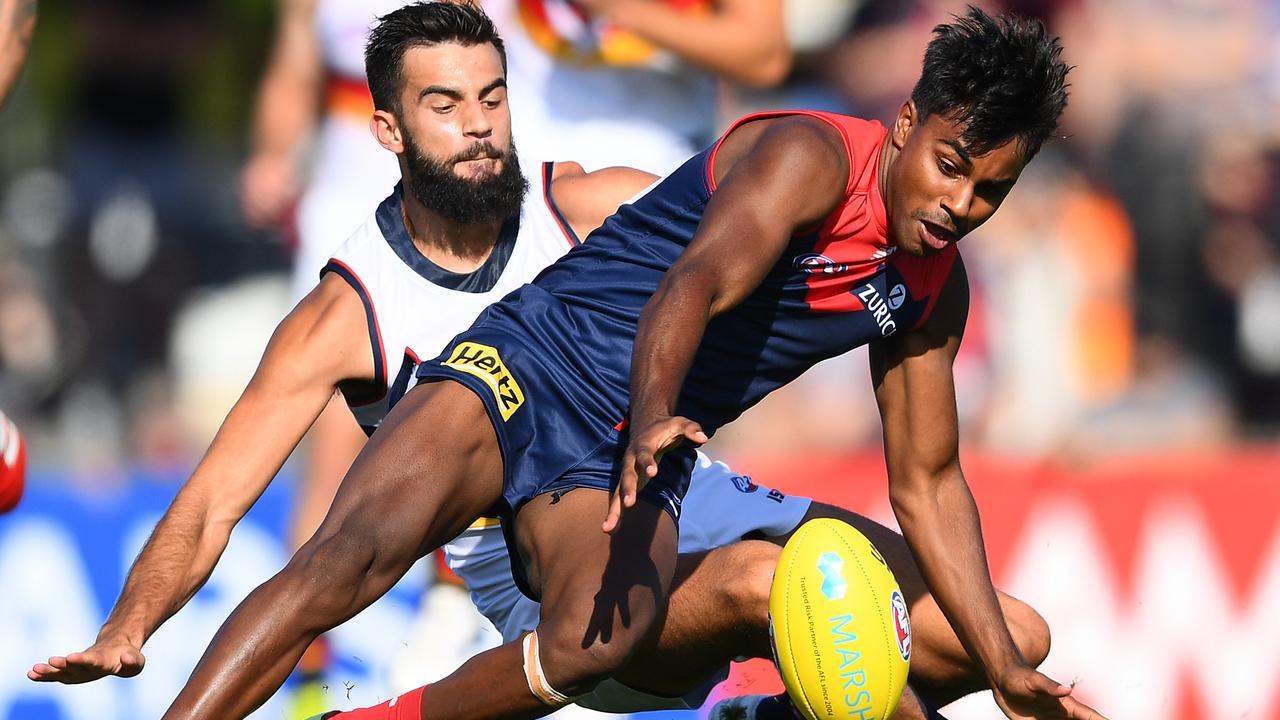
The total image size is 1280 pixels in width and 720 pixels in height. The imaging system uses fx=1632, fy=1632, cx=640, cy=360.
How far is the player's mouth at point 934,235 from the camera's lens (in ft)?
12.9

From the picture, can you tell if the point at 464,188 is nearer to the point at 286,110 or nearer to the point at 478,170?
the point at 478,170

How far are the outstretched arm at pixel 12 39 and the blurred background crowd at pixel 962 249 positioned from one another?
6.98 ft

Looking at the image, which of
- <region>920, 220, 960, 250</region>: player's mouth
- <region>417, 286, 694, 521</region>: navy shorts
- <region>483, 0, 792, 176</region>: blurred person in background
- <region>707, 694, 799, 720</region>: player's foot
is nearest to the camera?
<region>920, 220, 960, 250</region>: player's mouth

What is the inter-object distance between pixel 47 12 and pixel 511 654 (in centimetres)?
745

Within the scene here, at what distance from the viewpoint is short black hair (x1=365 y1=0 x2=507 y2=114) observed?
187 inches

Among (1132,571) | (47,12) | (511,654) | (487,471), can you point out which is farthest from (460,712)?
(47,12)

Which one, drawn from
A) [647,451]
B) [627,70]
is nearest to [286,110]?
[627,70]

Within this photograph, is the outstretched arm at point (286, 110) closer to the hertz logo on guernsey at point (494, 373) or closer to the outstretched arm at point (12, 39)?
the outstretched arm at point (12, 39)

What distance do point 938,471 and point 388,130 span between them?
6.23 ft

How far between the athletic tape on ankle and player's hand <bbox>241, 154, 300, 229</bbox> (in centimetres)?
350

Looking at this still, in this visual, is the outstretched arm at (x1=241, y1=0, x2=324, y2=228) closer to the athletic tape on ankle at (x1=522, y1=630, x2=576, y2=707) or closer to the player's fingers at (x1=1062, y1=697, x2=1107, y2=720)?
the athletic tape on ankle at (x1=522, y1=630, x2=576, y2=707)

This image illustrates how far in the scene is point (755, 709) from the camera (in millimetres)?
4539

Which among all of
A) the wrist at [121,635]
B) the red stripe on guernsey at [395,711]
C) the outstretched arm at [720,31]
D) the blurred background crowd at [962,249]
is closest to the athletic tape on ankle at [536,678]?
the red stripe on guernsey at [395,711]

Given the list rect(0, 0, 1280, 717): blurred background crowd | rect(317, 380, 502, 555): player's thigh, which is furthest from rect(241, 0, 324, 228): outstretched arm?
rect(317, 380, 502, 555): player's thigh
